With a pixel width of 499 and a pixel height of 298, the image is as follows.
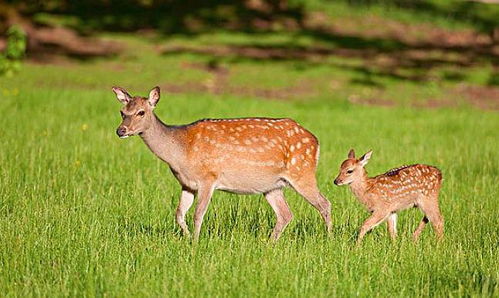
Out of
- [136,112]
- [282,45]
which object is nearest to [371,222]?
[136,112]

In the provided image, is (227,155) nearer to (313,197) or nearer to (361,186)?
(313,197)

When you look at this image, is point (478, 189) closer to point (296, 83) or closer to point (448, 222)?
point (448, 222)

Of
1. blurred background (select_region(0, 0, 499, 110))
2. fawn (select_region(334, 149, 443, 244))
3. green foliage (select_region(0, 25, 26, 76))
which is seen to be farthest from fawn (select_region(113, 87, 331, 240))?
blurred background (select_region(0, 0, 499, 110))

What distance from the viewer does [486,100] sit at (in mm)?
19344

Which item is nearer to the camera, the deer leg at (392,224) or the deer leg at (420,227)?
the deer leg at (420,227)

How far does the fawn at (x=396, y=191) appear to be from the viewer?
8366mm

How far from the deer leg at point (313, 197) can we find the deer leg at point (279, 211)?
0.22 meters

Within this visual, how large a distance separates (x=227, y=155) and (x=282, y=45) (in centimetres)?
1823

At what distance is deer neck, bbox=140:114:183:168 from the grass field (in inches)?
25.0

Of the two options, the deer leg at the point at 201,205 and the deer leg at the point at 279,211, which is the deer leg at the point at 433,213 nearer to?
the deer leg at the point at 279,211

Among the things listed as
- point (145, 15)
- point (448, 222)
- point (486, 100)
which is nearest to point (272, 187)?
point (448, 222)

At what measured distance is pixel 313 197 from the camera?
27.2 feet

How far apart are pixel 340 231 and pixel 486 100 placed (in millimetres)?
11891

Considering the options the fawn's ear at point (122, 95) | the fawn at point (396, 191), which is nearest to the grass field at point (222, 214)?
the fawn at point (396, 191)
